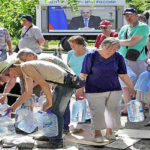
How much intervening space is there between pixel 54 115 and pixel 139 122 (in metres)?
2.06

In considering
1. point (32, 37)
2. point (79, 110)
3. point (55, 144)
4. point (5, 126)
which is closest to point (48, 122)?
point (55, 144)

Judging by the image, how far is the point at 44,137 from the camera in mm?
6977

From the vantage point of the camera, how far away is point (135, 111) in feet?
25.5

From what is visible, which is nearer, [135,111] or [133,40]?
[135,111]

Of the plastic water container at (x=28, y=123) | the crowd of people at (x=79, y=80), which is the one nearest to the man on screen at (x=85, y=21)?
the crowd of people at (x=79, y=80)

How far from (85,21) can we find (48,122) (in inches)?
720

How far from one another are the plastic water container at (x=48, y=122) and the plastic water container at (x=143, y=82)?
1646 mm

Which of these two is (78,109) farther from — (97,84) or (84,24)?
(84,24)

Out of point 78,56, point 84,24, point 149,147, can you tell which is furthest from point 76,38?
point 84,24

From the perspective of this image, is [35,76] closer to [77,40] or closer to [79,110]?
[77,40]

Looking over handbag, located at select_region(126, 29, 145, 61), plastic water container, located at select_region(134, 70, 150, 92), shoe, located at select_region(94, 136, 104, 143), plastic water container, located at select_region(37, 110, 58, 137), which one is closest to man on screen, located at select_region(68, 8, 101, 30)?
handbag, located at select_region(126, 29, 145, 61)

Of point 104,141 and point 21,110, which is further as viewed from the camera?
point 21,110

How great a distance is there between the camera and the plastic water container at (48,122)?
667 cm

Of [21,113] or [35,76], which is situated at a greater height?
[35,76]
